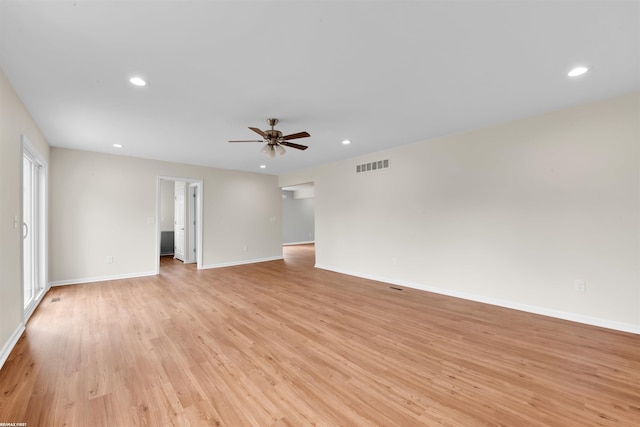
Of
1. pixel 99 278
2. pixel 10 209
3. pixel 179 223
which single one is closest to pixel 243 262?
pixel 179 223

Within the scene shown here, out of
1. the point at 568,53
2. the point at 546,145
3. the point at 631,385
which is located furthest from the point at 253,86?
the point at 631,385

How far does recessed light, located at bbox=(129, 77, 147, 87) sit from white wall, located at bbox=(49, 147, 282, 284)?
3.60 metres

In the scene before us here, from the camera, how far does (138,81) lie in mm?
2369

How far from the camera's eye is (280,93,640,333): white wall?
110 inches

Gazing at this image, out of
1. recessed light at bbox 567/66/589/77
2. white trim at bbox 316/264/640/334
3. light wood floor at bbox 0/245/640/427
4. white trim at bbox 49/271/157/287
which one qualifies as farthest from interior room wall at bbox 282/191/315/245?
recessed light at bbox 567/66/589/77

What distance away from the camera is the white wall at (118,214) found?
4.67 m

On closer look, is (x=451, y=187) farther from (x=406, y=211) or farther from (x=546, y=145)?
(x=546, y=145)

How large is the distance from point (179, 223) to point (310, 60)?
6.92 m

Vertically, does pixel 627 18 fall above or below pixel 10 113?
above

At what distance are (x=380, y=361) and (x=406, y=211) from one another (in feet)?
9.63

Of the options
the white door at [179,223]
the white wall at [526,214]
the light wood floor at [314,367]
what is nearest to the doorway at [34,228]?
the light wood floor at [314,367]

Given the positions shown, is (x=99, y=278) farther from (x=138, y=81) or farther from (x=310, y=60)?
(x=310, y=60)

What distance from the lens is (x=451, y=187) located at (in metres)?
4.07

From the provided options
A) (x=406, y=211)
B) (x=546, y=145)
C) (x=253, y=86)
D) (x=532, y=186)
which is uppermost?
(x=253, y=86)
